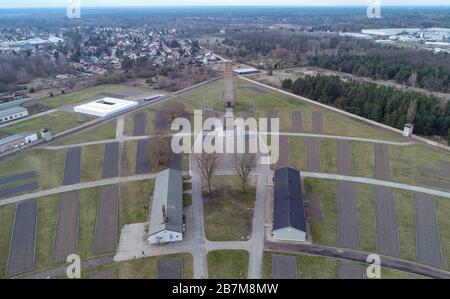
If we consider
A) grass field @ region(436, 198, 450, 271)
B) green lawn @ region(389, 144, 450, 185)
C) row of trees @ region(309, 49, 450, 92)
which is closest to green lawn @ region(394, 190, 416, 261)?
grass field @ region(436, 198, 450, 271)

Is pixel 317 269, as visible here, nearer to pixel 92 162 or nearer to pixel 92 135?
pixel 92 162

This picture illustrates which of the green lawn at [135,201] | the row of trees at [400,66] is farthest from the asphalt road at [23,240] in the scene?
the row of trees at [400,66]

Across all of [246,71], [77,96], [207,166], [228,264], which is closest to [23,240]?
[207,166]

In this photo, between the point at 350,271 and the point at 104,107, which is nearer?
the point at 350,271
